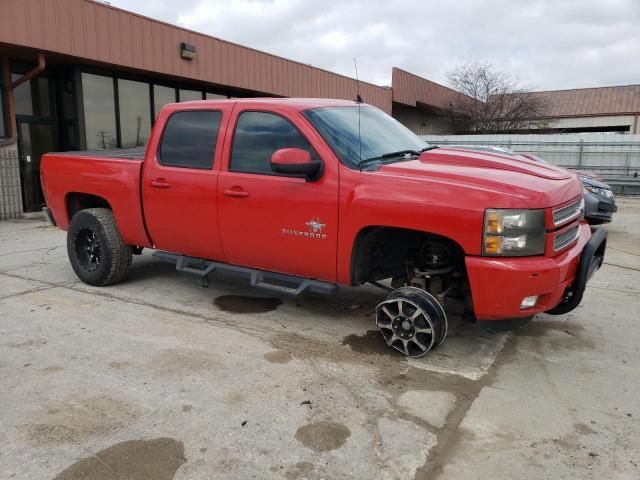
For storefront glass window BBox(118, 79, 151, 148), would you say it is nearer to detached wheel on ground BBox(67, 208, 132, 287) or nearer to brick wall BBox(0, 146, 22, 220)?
brick wall BBox(0, 146, 22, 220)

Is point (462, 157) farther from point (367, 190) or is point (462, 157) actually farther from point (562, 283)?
point (562, 283)

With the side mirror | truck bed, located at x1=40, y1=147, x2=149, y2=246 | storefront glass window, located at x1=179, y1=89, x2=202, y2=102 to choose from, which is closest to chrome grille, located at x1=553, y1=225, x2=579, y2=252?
the side mirror

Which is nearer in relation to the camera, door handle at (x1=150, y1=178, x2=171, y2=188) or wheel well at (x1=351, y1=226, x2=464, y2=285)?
wheel well at (x1=351, y1=226, x2=464, y2=285)

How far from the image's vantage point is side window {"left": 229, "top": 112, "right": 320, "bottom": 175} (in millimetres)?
4188

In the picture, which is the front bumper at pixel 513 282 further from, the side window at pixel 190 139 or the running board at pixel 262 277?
the side window at pixel 190 139

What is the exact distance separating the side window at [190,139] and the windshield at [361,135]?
0.98m

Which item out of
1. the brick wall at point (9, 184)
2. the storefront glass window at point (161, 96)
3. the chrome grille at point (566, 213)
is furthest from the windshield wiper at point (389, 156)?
the storefront glass window at point (161, 96)

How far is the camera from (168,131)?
494 centimetres

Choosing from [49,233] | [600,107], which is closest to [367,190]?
[49,233]

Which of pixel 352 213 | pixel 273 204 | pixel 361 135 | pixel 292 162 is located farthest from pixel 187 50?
pixel 352 213

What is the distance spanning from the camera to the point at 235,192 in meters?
4.34

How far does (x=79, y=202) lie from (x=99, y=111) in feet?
24.5

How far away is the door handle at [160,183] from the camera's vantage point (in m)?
4.77

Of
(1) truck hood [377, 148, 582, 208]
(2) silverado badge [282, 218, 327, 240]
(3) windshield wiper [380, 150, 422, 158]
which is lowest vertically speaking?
(2) silverado badge [282, 218, 327, 240]
